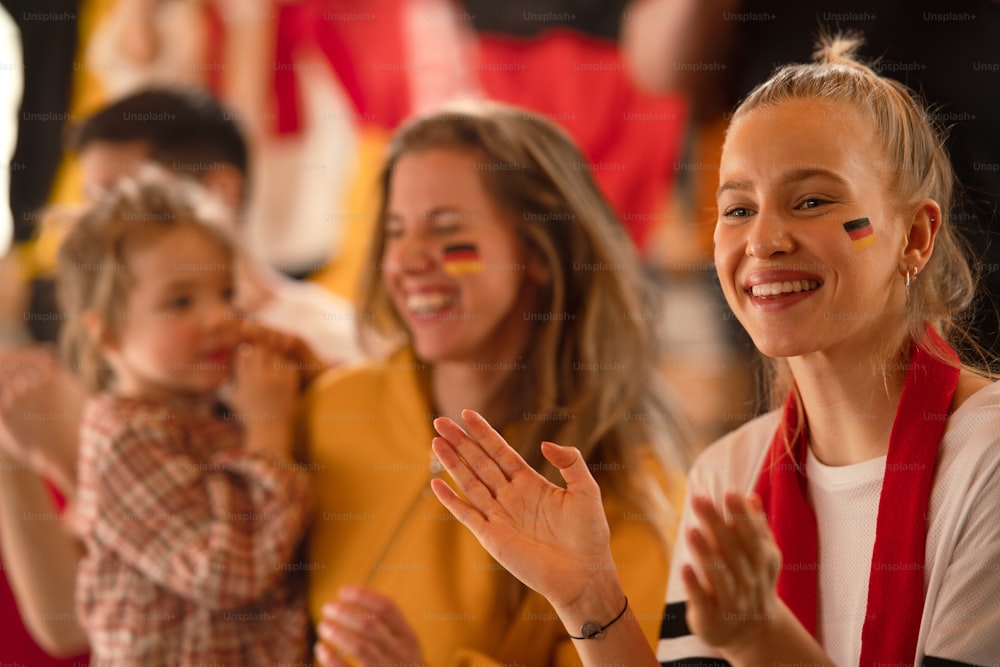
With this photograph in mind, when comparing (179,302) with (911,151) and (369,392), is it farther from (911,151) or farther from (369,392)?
(911,151)

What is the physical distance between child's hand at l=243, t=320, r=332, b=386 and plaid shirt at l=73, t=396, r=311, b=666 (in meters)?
0.14

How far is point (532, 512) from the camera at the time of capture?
797 mm

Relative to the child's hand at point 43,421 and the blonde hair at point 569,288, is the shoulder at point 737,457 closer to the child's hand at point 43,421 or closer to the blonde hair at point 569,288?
the blonde hair at point 569,288

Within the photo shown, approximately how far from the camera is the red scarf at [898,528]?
73 cm

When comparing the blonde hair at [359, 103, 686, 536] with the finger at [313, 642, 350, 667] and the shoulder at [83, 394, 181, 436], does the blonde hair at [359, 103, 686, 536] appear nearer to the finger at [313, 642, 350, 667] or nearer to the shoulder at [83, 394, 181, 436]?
the finger at [313, 642, 350, 667]

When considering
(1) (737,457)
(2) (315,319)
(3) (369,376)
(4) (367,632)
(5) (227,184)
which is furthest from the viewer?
(5) (227,184)

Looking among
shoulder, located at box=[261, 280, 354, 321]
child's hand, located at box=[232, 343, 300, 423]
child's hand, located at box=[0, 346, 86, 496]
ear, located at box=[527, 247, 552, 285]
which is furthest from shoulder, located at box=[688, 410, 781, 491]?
child's hand, located at box=[0, 346, 86, 496]

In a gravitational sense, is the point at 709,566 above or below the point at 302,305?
below

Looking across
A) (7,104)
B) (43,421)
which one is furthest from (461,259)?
(7,104)

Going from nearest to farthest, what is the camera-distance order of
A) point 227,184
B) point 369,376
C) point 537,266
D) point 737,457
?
point 737,457 < point 537,266 < point 369,376 < point 227,184

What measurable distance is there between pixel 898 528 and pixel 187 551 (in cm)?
76

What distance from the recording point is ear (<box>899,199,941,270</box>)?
777mm

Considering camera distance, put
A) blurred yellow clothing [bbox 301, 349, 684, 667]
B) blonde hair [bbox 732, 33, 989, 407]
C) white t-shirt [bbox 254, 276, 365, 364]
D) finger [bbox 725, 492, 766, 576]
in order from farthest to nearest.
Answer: white t-shirt [bbox 254, 276, 365, 364], blurred yellow clothing [bbox 301, 349, 684, 667], blonde hair [bbox 732, 33, 989, 407], finger [bbox 725, 492, 766, 576]

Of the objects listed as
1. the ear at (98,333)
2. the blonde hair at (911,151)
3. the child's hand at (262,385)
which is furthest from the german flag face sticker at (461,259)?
the ear at (98,333)
